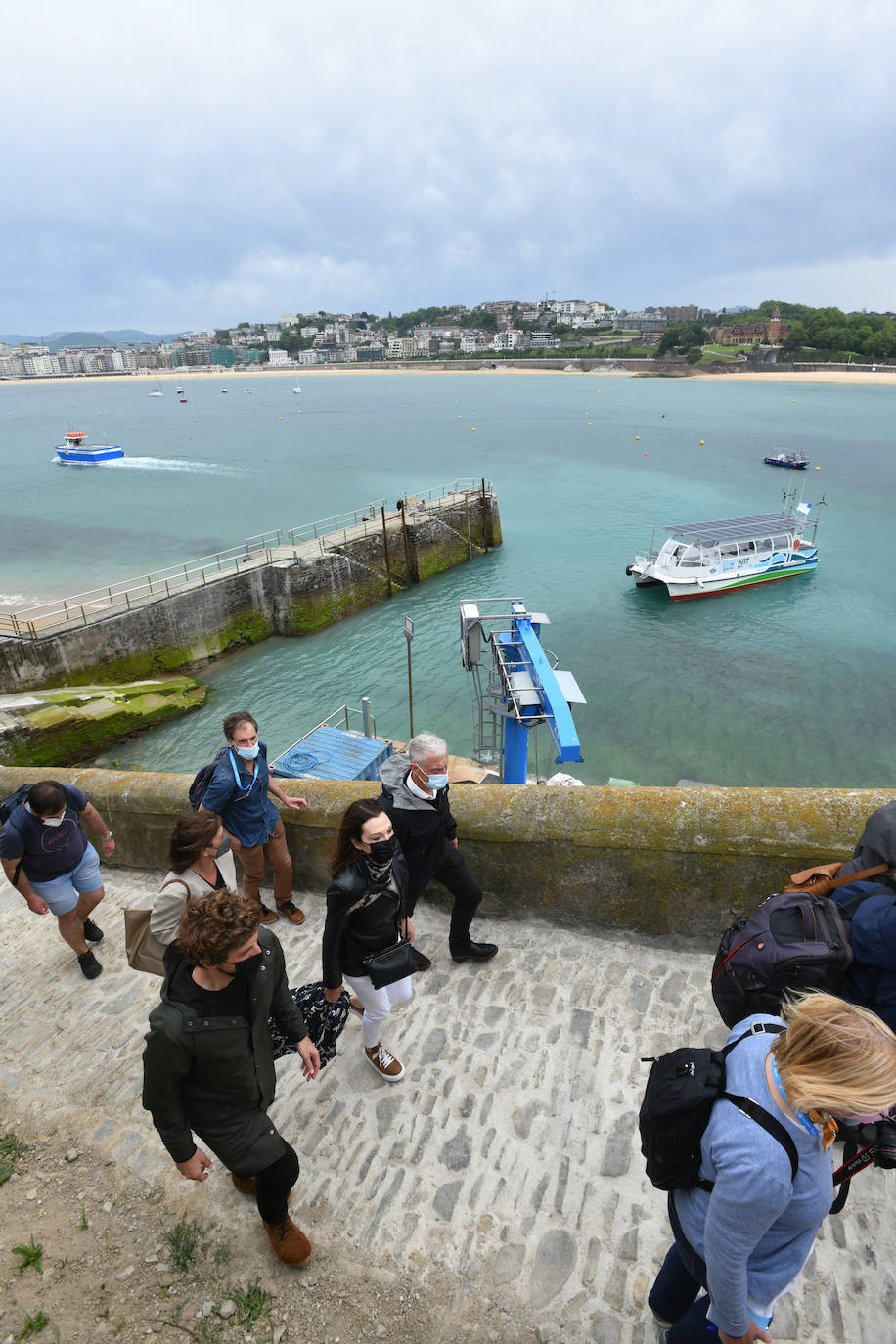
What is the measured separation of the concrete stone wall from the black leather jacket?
4.34 feet

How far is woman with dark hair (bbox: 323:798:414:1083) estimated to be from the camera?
10.6 ft

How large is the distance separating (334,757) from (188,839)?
740cm

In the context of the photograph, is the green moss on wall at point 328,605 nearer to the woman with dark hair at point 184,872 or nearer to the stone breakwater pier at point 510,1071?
the stone breakwater pier at point 510,1071

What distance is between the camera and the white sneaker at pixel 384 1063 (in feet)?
12.6

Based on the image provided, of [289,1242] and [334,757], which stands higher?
[289,1242]

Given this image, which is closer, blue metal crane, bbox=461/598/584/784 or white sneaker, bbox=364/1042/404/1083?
white sneaker, bbox=364/1042/404/1083

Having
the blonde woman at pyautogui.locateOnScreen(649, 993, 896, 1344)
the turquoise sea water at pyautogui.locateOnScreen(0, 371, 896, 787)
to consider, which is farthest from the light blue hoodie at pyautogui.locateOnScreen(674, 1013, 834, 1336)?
the turquoise sea water at pyautogui.locateOnScreen(0, 371, 896, 787)

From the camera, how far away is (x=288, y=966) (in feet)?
15.6

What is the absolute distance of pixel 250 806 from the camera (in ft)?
15.1

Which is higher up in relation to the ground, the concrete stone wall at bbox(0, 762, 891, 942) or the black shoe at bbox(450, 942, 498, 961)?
the concrete stone wall at bbox(0, 762, 891, 942)

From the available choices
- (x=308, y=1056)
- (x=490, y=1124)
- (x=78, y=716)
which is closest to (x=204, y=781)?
(x=308, y=1056)

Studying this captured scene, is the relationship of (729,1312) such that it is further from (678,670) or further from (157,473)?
(157,473)

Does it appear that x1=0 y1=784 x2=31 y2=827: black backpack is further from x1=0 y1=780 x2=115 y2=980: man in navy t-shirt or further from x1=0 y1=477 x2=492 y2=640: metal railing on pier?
x1=0 y1=477 x2=492 y2=640: metal railing on pier

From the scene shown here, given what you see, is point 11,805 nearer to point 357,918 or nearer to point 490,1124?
point 357,918
